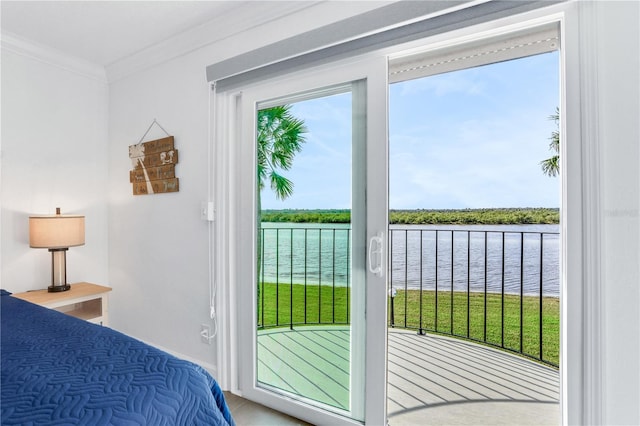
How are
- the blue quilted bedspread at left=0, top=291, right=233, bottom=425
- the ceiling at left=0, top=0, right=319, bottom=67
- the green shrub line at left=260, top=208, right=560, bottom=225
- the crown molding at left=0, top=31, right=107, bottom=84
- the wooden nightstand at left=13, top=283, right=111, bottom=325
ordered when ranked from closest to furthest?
the blue quilted bedspread at left=0, top=291, right=233, bottom=425
the ceiling at left=0, top=0, right=319, bottom=67
the wooden nightstand at left=13, top=283, right=111, bottom=325
the crown molding at left=0, top=31, right=107, bottom=84
the green shrub line at left=260, top=208, right=560, bottom=225

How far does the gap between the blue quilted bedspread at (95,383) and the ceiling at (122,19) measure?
75.3 inches

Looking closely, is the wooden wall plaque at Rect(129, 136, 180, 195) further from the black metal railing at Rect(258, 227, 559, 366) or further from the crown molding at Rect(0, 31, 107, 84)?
the black metal railing at Rect(258, 227, 559, 366)

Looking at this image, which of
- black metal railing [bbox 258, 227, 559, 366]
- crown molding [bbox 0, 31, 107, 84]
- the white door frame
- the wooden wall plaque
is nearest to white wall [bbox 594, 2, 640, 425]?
the white door frame

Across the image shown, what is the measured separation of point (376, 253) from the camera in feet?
5.57

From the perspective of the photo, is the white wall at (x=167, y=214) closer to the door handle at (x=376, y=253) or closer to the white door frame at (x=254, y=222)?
the white door frame at (x=254, y=222)

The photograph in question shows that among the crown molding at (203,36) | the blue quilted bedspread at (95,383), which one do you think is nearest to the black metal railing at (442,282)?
the blue quilted bedspread at (95,383)

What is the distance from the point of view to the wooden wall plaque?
252 centimetres

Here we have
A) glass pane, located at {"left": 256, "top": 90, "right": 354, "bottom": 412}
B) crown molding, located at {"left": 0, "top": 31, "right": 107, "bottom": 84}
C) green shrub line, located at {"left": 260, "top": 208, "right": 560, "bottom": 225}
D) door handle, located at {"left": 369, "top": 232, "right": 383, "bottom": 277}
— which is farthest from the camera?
green shrub line, located at {"left": 260, "top": 208, "right": 560, "bottom": 225}

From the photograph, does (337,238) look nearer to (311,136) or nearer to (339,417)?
(311,136)

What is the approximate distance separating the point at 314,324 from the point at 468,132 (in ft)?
8.23

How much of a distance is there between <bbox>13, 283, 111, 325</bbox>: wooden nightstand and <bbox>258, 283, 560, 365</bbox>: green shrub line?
1376mm

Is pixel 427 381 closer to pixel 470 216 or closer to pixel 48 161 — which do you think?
pixel 470 216

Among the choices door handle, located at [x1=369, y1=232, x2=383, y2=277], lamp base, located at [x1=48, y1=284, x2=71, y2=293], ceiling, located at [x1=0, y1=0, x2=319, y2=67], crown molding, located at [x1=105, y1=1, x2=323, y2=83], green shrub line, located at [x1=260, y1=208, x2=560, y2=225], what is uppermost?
ceiling, located at [x1=0, y1=0, x2=319, y2=67]

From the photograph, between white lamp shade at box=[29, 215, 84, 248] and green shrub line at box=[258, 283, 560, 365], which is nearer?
green shrub line at box=[258, 283, 560, 365]
